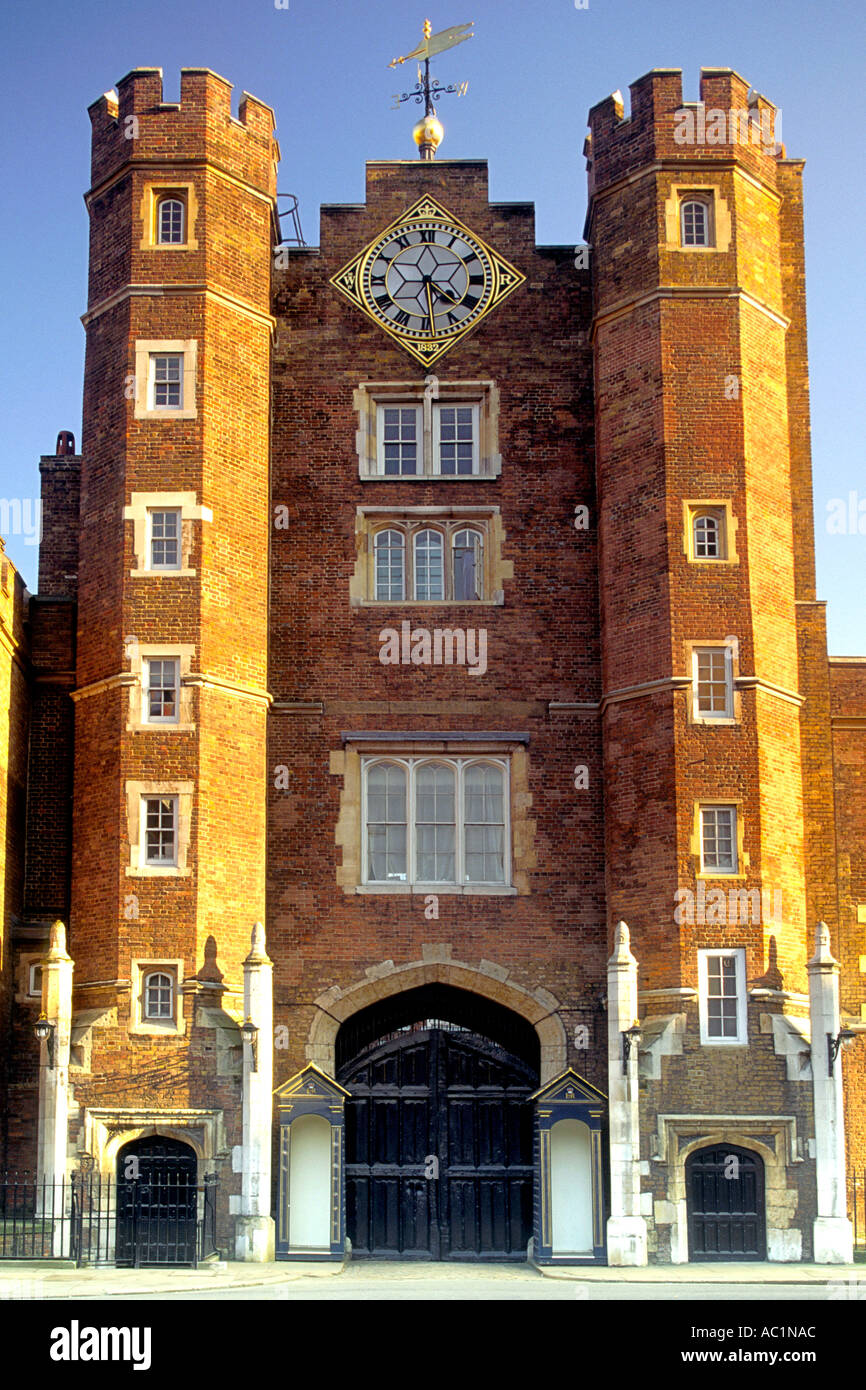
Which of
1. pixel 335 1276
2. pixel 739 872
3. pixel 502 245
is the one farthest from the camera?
pixel 502 245

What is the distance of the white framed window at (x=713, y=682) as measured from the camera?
1195 inches

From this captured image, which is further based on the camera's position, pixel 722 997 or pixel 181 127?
pixel 181 127

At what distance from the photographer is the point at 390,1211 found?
99.0 feet

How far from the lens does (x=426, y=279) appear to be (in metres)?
33.9

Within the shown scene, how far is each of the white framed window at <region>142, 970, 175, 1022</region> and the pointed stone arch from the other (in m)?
2.58

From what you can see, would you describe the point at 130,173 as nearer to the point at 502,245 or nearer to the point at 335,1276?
the point at 502,245

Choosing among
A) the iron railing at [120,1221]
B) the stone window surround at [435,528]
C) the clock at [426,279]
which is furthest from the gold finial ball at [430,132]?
the iron railing at [120,1221]

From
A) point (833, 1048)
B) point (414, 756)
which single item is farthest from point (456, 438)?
point (833, 1048)

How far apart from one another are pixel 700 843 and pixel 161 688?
9.01m

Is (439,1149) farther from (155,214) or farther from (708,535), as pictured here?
(155,214)

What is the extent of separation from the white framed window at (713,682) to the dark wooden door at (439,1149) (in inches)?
260

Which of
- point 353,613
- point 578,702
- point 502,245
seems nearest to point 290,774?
point 353,613

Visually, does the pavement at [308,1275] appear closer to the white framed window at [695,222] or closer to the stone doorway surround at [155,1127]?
the stone doorway surround at [155,1127]
